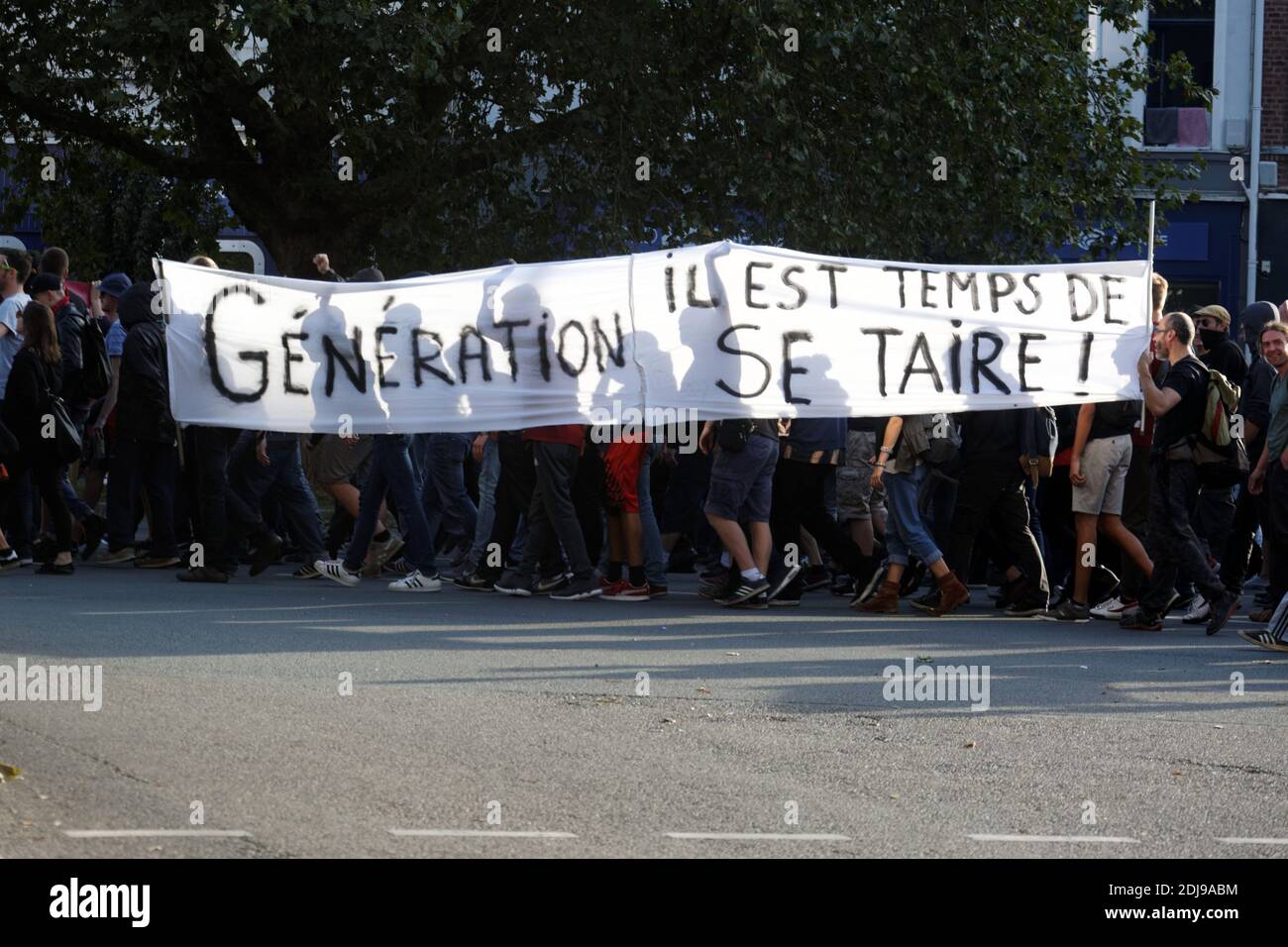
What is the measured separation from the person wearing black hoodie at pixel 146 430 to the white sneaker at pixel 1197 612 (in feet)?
22.9

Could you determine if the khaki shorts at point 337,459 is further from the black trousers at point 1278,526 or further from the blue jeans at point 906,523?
the black trousers at point 1278,526

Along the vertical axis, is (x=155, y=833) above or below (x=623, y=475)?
below

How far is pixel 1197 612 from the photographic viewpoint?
1164 centimetres

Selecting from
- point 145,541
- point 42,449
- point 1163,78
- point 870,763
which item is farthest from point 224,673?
point 1163,78

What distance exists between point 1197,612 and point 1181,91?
62.1 ft

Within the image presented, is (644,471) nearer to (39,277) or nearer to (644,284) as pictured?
(644,284)

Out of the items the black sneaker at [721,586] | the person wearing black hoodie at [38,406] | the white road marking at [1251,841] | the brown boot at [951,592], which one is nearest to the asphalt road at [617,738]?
the white road marking at [1251,841]

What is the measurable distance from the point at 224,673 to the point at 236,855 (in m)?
3.35

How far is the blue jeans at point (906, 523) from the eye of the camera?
1144 cm

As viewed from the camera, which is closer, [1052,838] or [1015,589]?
[1052,838]

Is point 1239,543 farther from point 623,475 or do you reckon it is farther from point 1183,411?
point 623,475

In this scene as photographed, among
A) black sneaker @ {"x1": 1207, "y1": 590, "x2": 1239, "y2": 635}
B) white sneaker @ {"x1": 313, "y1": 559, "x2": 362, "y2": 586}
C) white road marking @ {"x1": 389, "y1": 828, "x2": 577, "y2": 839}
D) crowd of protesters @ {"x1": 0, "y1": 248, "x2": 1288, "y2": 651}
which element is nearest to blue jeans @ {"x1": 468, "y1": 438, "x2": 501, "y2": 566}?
crowd of protesters @ {"x1": 0, "y1": 248, "x2": 1288, "y2": 651}

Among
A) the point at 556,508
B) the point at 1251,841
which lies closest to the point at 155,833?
the point at 1251,841

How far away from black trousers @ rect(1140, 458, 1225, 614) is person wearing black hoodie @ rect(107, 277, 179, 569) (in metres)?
6.76
